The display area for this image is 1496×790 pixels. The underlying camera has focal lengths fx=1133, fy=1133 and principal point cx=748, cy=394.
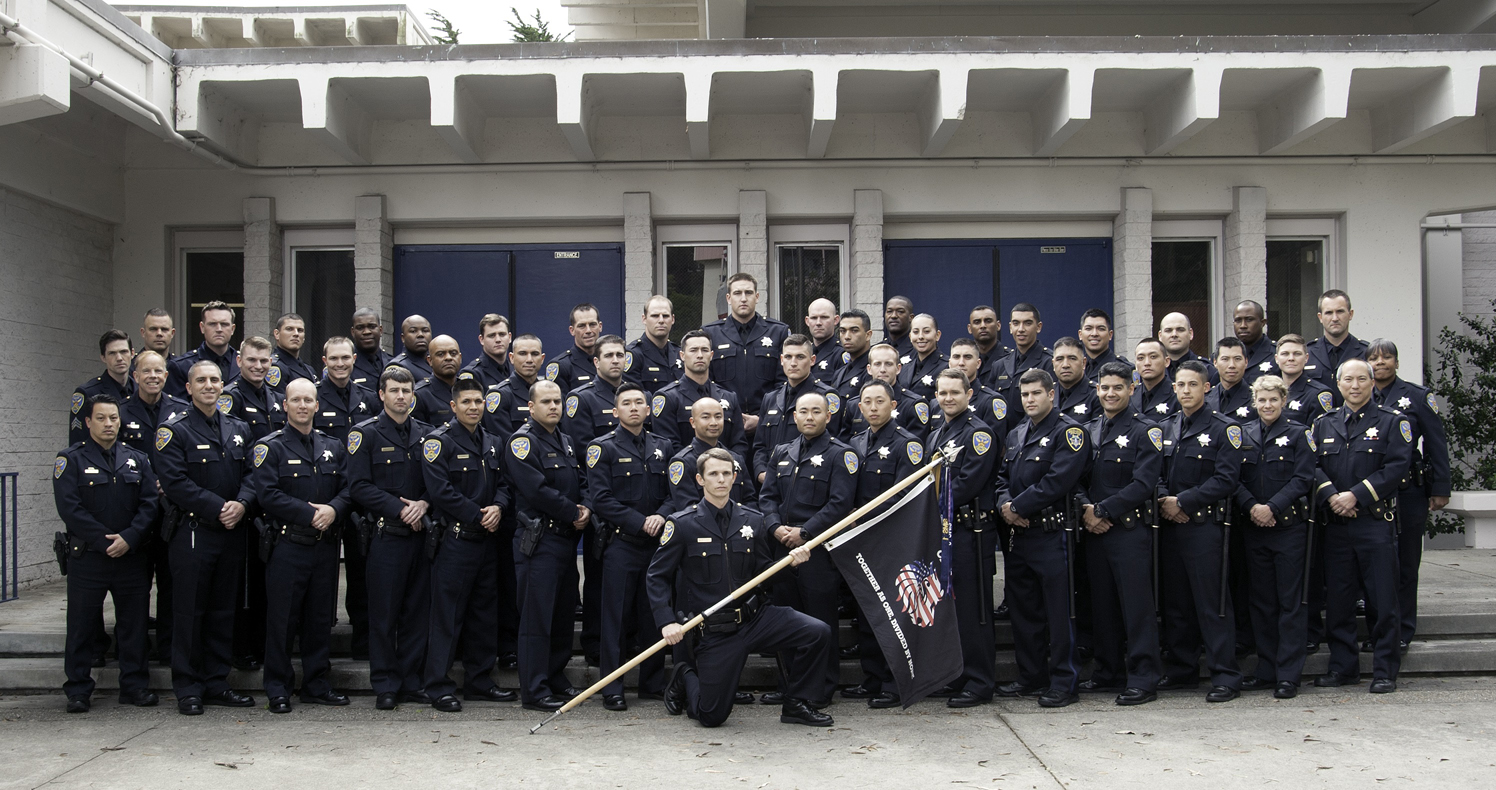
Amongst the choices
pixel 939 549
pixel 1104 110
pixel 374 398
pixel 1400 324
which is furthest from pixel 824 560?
pixel 1400 324

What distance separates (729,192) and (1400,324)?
6311mm

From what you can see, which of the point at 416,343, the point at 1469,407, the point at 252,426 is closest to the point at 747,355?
the point at 416,343

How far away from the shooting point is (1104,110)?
1040cm

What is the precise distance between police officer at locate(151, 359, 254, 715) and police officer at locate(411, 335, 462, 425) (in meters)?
1.16

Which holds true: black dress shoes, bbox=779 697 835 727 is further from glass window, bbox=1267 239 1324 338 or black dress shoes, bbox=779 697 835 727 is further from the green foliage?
the green foliage

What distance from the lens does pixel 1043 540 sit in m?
6.89

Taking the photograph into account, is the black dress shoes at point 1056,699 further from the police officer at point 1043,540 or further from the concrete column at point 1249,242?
the concrete column at point 1249,242

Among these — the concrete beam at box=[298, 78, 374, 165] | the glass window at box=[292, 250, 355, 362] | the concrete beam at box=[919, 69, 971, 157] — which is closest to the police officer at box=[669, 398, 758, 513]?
the concrete beam at box=[919, 69, 971, 157]

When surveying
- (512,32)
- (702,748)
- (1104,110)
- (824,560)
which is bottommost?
(702,748)

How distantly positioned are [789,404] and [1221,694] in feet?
10.4

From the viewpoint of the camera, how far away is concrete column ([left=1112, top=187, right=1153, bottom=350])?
10438 millimetres

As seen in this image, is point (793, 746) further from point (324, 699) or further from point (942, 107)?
point (942, 107)

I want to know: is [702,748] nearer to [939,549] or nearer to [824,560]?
[824,560]

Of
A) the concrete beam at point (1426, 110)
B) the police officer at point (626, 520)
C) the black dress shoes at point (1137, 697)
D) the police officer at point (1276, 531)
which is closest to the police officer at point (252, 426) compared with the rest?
the police officer at point (626, 520)
